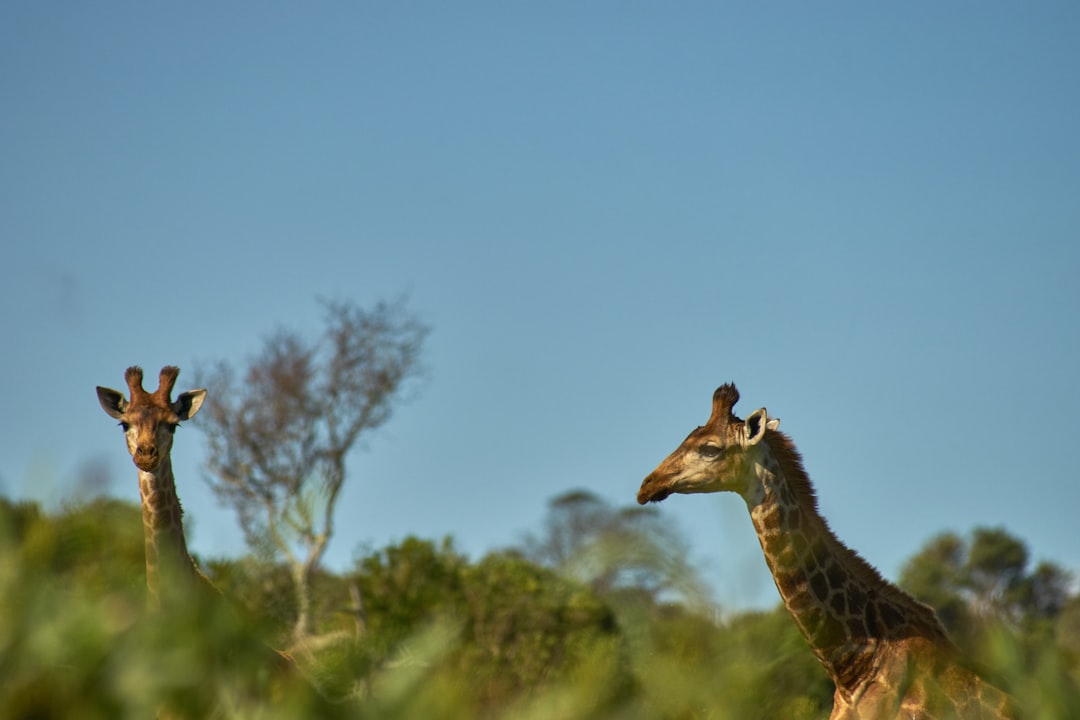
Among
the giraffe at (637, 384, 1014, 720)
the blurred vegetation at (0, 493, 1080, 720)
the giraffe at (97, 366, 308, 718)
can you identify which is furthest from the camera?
the giraffe at (97, 366, 308, 718)

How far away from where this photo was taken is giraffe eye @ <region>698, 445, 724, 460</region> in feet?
29.6

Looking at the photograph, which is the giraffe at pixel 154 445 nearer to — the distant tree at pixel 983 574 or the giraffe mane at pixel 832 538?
the giraffe mane at pixel 832 538

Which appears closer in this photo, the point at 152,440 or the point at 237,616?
the point at 237,616

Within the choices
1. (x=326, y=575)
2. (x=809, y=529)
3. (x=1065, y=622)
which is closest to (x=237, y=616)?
(x=1065, y=622)

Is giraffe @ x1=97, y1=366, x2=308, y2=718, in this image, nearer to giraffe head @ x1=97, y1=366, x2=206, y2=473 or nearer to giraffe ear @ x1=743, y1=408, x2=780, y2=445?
giraffe head @ x1=97, y1=366, x2=206, y2=473

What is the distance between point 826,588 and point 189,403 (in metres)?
4.90

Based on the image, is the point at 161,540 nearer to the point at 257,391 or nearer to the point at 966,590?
the point at 257,391

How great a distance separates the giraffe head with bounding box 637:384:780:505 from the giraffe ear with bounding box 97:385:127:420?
387 centimetres

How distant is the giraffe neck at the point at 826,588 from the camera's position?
27.2 ft

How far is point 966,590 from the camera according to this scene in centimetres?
4372

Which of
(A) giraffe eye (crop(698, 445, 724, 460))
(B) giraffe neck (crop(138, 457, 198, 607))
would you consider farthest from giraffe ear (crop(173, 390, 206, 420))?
(A) giraffe eye (crop(698, 445, 724, 460))

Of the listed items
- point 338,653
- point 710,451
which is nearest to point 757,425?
point 710,451

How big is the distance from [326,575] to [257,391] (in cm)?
783

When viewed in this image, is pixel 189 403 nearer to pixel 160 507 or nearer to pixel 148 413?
pixel 148 413
